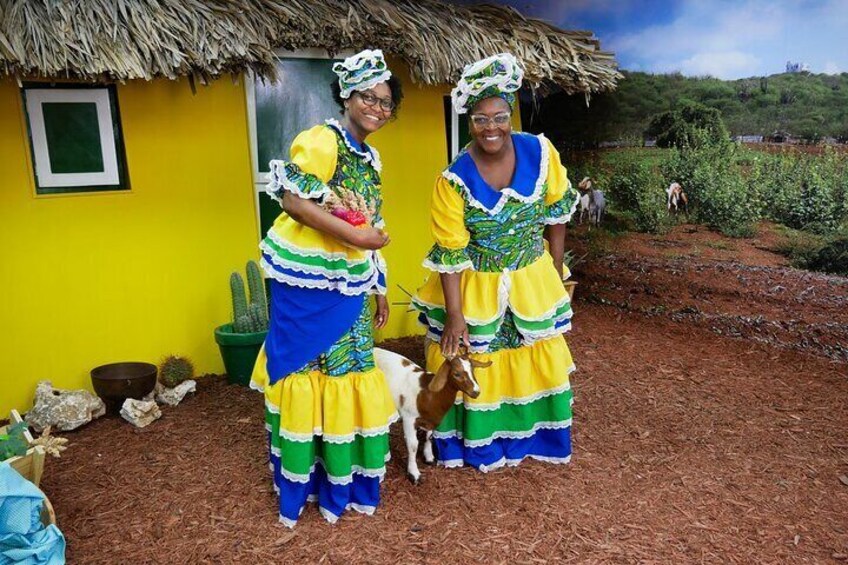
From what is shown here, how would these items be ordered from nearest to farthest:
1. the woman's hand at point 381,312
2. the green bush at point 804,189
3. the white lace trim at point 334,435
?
the white lace trim at point 334,435 → the woman's hand at point 381,312 → the green bush at point 804,189

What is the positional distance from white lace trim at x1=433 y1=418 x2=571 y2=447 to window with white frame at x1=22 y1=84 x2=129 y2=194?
3084 millimetres

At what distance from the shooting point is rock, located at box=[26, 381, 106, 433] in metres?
4.34

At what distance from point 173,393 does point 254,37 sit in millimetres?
2725

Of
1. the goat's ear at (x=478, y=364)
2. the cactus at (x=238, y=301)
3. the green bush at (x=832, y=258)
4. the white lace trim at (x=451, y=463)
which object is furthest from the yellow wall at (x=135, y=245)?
the green bush at (x=832, y=258)

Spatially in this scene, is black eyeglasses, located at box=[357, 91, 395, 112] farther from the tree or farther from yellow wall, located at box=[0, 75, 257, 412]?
the tree

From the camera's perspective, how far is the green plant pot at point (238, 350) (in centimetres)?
487

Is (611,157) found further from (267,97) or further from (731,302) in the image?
(267,97)

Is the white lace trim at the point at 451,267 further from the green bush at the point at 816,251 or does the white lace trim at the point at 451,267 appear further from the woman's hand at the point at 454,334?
the green bush at the point at 816,251

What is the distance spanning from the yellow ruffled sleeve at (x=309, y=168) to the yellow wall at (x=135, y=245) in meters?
2.42

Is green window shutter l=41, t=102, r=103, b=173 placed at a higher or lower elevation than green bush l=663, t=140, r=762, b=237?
higher

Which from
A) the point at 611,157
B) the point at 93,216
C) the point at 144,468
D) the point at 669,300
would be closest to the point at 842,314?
the point at 669,300

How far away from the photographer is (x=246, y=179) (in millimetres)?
5207

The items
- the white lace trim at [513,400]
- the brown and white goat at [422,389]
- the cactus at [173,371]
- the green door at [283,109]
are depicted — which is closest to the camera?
the brown and white goat at [422,389]

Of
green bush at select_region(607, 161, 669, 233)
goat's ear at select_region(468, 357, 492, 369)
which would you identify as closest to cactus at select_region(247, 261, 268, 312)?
goat's ear at select_region(468, 357, 492, 369)
